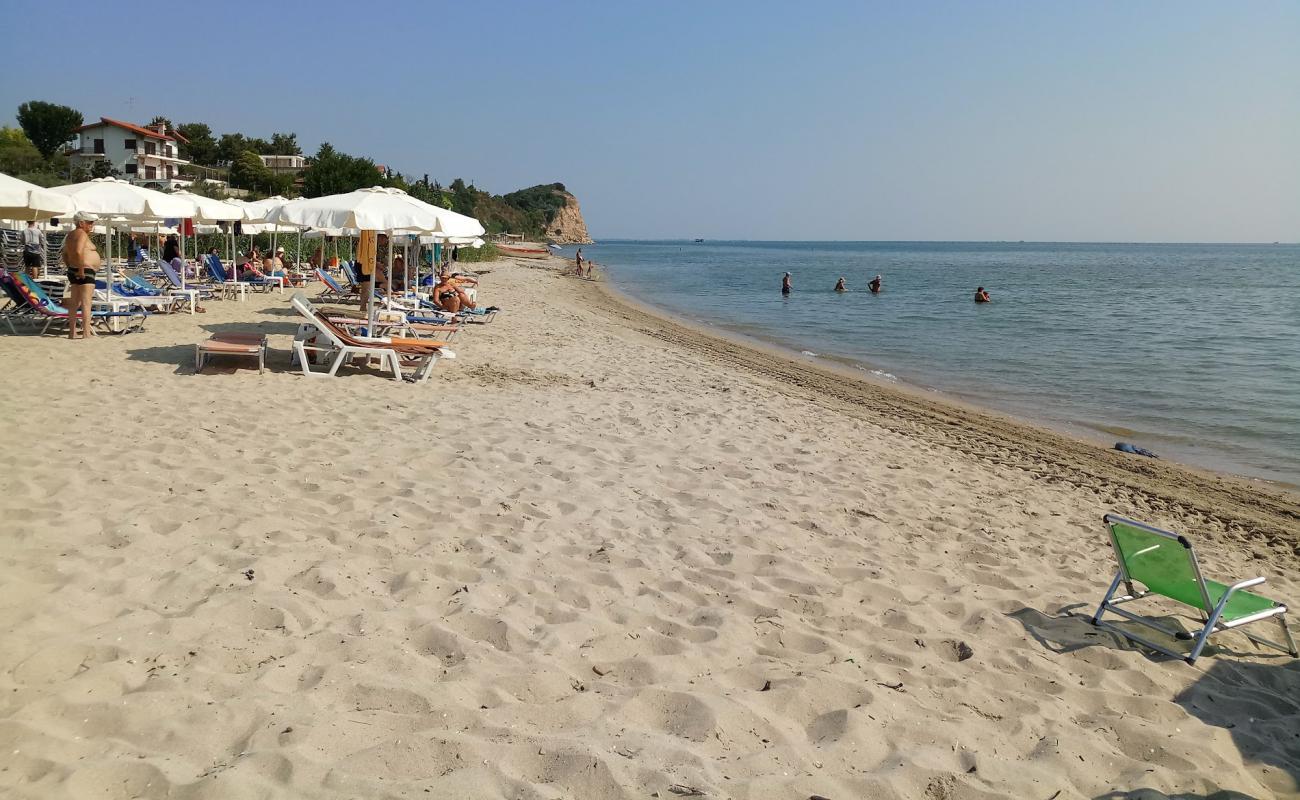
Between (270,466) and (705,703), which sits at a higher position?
(270,466)

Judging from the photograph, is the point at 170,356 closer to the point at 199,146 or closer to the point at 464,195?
the point at 199,146

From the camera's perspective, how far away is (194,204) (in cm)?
1303

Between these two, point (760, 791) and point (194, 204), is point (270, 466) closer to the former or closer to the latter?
point (760, 791)

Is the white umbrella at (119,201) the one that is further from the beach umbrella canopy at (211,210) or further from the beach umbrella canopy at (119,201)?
the beach umbrella canopy at (211,210)

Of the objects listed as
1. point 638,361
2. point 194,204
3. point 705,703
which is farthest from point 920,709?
point 194,204

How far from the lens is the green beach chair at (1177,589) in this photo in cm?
400

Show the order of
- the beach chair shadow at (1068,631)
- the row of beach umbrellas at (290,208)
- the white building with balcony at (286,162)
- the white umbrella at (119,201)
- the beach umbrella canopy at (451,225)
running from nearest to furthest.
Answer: the beach chair shadow at (1068,631) < the row of beach umbrellas at (290,208) < the beach umbrella canopy at (451,225) < the white umbrella at (119,201) < the white building with balcony at (286,162)

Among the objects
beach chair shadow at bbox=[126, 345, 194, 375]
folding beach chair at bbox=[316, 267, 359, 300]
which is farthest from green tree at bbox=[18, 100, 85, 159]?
beach chair shadow at bbox=[126, 345, 194, 375]

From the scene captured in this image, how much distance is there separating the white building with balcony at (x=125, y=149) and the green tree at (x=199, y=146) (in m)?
7.27

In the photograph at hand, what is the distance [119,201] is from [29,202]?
8.06ft

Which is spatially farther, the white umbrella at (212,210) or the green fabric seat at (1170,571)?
the white umbrella at (212,210)

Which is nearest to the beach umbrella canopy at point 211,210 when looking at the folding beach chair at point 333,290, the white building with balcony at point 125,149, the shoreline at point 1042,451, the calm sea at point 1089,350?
the folding beach chair at point 333,290

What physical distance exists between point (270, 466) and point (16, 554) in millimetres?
1680

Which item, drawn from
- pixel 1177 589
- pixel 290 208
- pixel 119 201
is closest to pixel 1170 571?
pixel 1177 589
